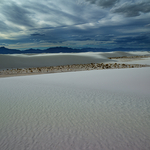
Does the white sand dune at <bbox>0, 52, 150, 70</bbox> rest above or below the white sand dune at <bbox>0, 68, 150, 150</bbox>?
above

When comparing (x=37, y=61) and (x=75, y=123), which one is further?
(x=37, y=61)

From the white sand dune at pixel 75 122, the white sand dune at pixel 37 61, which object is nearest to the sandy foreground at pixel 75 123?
the white sand dune at pixel 75 122

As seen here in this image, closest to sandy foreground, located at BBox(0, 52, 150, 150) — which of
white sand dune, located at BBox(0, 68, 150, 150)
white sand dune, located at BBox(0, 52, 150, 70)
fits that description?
white sand dune, located at BBox(0, 68, 150, 150)

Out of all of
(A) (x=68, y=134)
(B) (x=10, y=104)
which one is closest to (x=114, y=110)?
(A) (x=68, y=134)

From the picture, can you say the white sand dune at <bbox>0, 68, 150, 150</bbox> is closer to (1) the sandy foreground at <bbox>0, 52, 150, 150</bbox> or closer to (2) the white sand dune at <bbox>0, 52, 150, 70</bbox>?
(1) the sandy foreground at <bbox>0, 52, 150, 150</bbox>

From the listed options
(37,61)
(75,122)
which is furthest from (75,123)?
(37,61)

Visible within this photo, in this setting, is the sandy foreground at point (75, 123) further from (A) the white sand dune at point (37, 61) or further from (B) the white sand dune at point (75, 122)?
(A) the white sand dune at point (37, 61)

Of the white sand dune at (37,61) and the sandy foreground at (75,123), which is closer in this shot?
the sandy foreground at (75,123)

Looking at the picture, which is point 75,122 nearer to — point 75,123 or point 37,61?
point 75,123

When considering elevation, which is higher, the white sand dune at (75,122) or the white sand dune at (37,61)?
the white sand dune at (37,61)

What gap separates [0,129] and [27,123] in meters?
0.51

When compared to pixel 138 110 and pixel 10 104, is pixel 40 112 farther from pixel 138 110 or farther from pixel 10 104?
pixel 138 110

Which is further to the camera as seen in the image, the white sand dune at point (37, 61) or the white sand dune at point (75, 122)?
the white sand dune at point (37, 61)

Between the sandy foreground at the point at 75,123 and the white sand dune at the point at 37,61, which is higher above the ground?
the white sand dune at the point at 37,61
